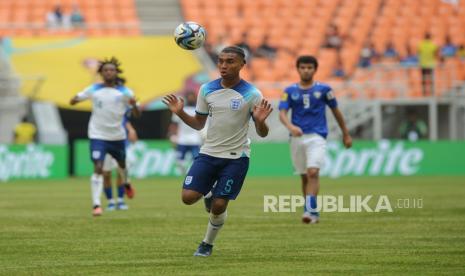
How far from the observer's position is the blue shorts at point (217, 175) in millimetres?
11633

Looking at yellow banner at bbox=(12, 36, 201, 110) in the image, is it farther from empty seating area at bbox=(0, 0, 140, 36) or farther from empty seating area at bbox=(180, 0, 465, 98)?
empty seating area at bbox=(180, 0, 465, 98)

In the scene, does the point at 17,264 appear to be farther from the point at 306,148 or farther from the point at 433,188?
the point at 433,188

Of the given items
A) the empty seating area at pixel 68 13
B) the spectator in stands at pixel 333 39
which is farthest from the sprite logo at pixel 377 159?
the empty seating area at pixel 68 13

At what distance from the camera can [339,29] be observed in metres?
43.3

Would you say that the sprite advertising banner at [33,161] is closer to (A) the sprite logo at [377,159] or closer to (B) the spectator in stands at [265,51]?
(A) the sprite logo at [377,159]

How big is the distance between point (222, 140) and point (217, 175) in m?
0.39

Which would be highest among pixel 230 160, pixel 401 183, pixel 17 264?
A: pixel 401 183

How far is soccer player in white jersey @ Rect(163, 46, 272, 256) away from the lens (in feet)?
38.1

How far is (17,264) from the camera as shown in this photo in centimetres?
1092

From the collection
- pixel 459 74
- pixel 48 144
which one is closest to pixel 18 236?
pixel 48 144

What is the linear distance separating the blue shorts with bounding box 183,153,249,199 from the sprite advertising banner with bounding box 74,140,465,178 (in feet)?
72.8

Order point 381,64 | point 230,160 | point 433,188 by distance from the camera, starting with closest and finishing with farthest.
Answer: point 230,160, point 433,188, point 381,64

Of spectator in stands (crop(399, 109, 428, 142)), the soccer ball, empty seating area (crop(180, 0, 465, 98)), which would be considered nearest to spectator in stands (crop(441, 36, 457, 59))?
empty seating area (crop(180, 0, 465, 98))

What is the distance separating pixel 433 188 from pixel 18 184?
1119 centimetres
